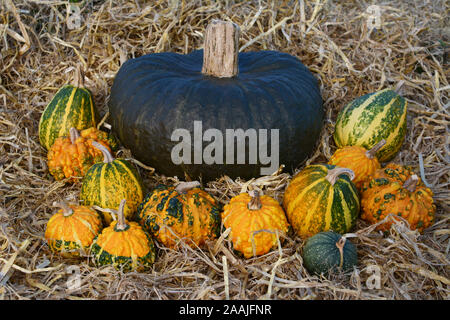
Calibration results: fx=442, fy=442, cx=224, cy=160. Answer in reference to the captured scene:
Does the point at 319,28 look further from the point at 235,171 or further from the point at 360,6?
the point at 235,171

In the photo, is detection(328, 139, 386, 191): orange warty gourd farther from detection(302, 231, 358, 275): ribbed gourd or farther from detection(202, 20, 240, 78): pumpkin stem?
detection(202, 20, 240, 78): pumpkin stem

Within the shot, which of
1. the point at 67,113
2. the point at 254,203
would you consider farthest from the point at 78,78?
the point at 254,203

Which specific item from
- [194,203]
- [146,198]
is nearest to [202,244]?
[194,203]

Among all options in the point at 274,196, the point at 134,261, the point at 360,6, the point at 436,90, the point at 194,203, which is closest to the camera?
the point at 134,261

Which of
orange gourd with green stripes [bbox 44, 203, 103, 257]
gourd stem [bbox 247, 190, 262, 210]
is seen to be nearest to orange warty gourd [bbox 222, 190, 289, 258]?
gourd stem [bbox 247, 190, 262, 210]

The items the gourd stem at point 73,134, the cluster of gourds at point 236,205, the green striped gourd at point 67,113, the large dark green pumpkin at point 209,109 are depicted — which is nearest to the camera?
the cluster of gourds at point 236,205

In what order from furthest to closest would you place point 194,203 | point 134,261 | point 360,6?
point 360,6, point 194,203, point 134,261

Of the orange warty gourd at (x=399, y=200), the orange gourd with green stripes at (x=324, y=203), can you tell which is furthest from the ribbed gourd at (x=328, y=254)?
the orange warty gourd at (x=399, y=200)

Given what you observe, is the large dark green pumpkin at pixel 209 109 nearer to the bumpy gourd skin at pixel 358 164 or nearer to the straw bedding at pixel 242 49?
the straw bedding at pixel 242 49

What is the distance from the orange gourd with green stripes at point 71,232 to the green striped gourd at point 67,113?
1.14m

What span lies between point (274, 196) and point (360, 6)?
127 inches

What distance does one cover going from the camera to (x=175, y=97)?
357 cm

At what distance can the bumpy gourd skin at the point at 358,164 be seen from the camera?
11.7 ft

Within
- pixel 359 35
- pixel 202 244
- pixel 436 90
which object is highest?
pixel 359 35
